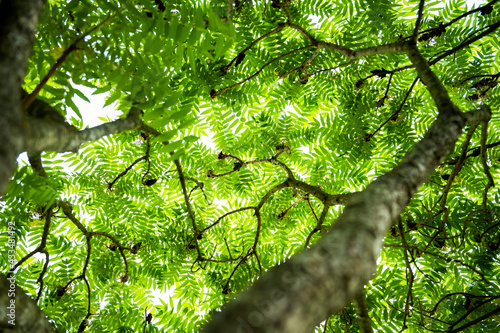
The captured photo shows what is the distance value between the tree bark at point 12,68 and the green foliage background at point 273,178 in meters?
2.09

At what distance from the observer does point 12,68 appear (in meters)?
0.83

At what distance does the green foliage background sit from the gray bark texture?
1.60m

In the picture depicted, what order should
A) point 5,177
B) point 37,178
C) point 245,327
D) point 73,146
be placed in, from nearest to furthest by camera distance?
point 245,327, point 5,177, point 73,146, point 37,178

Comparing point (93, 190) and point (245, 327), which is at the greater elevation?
point (93, 190)

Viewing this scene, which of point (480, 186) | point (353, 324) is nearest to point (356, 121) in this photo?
point (480, 186)

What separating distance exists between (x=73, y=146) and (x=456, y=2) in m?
3.61

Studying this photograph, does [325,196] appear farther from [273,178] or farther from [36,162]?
[36,162]

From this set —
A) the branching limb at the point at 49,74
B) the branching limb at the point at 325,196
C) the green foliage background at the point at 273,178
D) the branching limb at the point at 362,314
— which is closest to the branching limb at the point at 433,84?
the branching limb at the point at 325,196

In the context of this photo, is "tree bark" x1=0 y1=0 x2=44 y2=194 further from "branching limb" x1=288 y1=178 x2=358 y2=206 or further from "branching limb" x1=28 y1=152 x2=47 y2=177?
"branching limb" x1=288 y1=178 x2=358 y2=206

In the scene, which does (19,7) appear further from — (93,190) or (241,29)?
(93,190)

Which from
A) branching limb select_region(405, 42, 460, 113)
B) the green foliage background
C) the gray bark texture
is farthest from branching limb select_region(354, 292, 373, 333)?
the gray bark texture

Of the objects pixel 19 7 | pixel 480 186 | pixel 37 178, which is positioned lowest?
pixel 37 178

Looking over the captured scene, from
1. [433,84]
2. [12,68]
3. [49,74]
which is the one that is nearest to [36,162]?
[49,74]

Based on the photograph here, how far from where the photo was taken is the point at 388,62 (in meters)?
3.28
